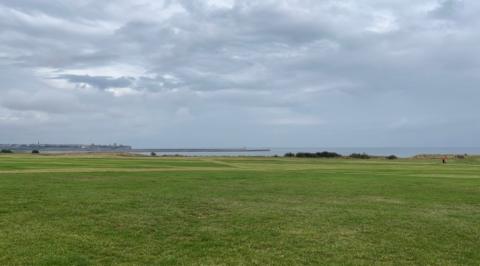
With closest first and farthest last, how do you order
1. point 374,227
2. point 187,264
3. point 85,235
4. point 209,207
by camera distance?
point 187,264
point 85,235
point 374,227
point 209,207

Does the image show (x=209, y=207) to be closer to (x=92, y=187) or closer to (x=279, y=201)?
(x=279, y=201)

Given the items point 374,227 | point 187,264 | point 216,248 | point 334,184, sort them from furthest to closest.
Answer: point 334,184 < point 374,227 < point 216,248 < point 187,264

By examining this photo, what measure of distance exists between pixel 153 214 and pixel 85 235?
3.78 metres

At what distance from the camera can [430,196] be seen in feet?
77.9

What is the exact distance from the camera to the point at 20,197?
66.1 feet

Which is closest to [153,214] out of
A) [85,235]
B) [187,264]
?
[85,235]

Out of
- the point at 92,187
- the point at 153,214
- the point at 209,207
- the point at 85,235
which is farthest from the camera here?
the point at 92,187

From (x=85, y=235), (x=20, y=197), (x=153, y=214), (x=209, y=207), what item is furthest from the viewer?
(x=20, y=197)

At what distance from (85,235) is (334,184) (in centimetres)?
1933

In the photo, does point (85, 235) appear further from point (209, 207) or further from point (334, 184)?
point (334, 184)

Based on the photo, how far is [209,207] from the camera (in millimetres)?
18609

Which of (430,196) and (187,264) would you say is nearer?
(187,264)

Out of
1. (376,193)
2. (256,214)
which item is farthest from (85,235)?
(376,193)

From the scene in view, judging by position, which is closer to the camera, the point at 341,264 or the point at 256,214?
the point at 341,264
